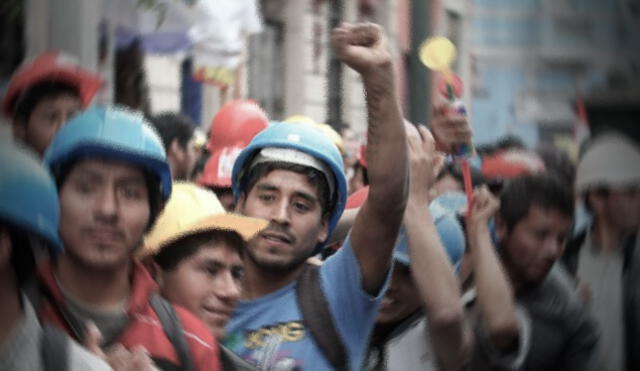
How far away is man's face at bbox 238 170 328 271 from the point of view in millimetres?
4066

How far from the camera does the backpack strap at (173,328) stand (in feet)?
10.9

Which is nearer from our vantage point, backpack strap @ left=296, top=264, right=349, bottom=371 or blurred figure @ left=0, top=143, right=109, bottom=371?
blurred figure @ left=0, top=143, right=109, bottom=371

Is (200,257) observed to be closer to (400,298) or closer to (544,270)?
(400,298)

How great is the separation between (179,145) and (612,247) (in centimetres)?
256

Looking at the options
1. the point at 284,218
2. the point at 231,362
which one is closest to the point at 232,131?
the point at 284,218

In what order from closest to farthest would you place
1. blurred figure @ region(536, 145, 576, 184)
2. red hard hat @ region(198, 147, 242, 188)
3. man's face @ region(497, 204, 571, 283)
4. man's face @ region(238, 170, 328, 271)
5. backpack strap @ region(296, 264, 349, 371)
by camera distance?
1. backpack strap @ region(296, 264, 349, 371)
2. man's face @ region(238, 170, 328, 271)
3. man's face @ region(497, 204, 571, 283)
4. red hard hat @ region(198, 147, 242, 188)
5. blurred figure @ region(536, 145, 576, 184)

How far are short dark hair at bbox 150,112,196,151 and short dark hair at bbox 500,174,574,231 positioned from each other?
258cm

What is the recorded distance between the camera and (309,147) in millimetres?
4141

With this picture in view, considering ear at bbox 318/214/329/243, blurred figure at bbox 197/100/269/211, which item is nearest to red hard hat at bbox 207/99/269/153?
blurred figure at bbox 197/100/269/211

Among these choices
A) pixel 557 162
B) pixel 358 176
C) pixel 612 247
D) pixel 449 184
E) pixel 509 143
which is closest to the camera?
pixel 612 247

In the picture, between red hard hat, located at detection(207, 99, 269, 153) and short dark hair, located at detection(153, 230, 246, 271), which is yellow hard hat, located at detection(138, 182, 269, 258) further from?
red hard hat, located at detection(207, 99, 269, 153)

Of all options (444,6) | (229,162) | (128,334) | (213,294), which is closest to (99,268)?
(128,334)

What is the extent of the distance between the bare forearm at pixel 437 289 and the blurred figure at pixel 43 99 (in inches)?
41.2

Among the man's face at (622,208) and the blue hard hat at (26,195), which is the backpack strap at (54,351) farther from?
the man's face at (622,208)
